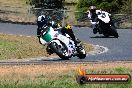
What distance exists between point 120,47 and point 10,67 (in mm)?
8947

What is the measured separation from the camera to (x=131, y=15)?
39.9 m

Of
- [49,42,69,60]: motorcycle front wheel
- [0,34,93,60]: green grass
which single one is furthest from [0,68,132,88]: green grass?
[0,34,93,60]: green grass

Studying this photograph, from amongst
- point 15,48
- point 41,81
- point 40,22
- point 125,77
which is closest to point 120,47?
point 15,48

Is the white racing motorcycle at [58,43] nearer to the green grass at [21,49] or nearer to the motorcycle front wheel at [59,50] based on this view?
the motorcycle front wheel at [59,50]

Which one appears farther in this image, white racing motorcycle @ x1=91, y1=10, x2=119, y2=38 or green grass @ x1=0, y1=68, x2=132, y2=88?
white racing motorcycle @ x1=91, y1=10, x2=119, y2=38

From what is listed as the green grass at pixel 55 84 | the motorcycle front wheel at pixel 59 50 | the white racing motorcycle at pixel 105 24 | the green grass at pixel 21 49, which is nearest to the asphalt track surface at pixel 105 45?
the motorcycle front wheel at pixel 59 50

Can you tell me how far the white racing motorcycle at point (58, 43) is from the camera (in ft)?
57.7

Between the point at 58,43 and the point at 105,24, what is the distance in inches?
410

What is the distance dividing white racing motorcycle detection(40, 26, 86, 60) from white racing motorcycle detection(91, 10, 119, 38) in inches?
386

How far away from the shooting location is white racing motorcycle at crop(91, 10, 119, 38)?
91.7ft

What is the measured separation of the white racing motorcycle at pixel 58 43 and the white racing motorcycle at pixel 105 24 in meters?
9.82

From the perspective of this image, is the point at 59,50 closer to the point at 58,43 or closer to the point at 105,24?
the point at 58,43

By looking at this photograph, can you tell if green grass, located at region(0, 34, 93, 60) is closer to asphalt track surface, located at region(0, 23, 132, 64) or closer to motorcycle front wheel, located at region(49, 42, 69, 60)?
asphalt track surface, located at region(0, 23, 132, 64)

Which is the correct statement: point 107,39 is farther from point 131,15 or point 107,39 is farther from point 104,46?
point 131,15
